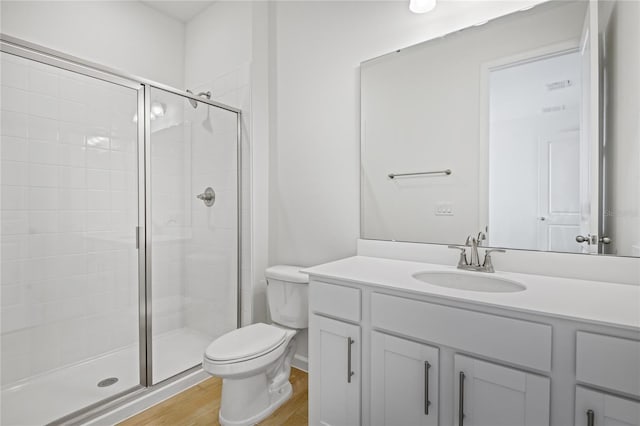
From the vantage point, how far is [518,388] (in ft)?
3.15

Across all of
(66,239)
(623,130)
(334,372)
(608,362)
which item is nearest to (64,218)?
(66,239)

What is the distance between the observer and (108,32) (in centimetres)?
235

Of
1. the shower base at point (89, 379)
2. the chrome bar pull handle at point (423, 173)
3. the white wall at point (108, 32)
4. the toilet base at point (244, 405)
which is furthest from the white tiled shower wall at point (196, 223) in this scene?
the chrome bar pull handle at point (423, 173)

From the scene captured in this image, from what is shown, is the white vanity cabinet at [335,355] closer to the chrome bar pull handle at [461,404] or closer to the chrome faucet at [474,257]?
the chrome bar pull handle at [461,404]

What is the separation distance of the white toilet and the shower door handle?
27.7 inches

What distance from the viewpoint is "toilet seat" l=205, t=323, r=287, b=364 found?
152cm

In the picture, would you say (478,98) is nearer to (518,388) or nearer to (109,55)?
(518,388)

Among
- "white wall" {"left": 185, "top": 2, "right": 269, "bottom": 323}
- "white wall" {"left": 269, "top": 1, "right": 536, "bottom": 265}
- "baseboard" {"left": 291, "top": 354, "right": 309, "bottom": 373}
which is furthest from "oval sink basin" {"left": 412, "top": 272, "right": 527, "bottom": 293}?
"white wall" {"left": 185, "top": 2, "right": 269, "bottom": 323}

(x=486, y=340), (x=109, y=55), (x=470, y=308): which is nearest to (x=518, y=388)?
(x=486, y=340)

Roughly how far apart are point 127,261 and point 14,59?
1.19 m

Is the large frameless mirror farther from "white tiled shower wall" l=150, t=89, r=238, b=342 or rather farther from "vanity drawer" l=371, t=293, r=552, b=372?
"white tiled shower wall" l=150, t=89, r=238, b=342

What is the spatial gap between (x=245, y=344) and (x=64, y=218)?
4.44ft

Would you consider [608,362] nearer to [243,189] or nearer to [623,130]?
[623,130]

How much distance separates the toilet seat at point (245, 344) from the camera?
1.52 m
